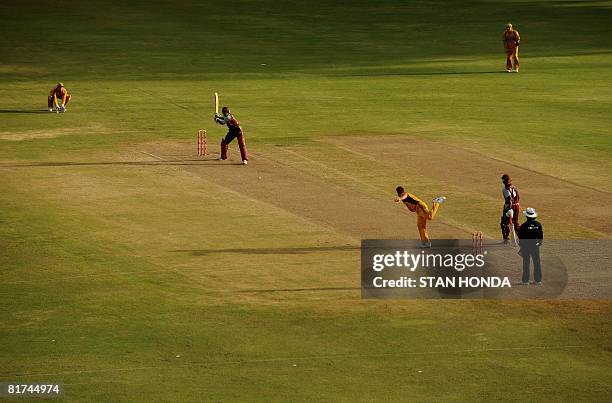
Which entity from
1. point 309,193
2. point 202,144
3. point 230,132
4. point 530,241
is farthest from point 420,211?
point 202,144

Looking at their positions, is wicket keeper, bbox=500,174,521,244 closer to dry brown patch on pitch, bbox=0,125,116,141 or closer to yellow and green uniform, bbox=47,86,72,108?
dry brown patch on pitch, bbox=0,125,116,141

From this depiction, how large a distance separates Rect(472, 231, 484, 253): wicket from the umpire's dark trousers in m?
2.28

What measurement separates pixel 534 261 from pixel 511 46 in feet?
107

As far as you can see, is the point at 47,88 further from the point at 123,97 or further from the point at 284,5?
the point at 284,5

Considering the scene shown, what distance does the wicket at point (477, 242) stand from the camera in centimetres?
3114

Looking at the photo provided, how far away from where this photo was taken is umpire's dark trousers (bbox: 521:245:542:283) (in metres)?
28.2

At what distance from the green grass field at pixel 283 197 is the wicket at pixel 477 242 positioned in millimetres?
1019

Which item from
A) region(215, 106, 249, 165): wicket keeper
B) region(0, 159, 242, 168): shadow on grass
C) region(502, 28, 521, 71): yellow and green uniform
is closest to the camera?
region(215, 106, 249, 165): wicket keeper

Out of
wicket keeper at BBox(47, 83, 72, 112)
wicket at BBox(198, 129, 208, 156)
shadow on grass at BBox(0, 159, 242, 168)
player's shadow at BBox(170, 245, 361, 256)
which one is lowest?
player's shadow at BBox(170, 245, 361, 256)

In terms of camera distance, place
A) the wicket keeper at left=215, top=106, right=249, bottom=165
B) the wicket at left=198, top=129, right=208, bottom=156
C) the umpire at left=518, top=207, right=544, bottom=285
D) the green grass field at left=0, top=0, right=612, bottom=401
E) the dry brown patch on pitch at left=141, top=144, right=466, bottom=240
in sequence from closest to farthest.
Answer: the green grass field at left=0, top=0, right=612, bottom=401, the umpire at left=518, top=207, right=544, bottom=285, the dry brown patch on pitch at left=141, top=144, right=466, bottom=240, the wicket keeper at left=215, top=106, right=249, bottom=165, the wicket at left=198, top=129, right=208, bottom=156

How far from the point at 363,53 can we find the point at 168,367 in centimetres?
4405

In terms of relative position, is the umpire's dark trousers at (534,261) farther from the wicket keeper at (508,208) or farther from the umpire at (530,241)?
the wicket keeper at (508,208)

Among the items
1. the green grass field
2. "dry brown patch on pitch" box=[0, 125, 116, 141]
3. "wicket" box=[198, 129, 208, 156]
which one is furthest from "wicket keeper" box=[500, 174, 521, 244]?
"dry brown patch on pitch" box=[0, 125, 116, 141]

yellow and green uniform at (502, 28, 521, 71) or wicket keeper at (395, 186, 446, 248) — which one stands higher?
yellow and green uniform at (502, 28, 521, 71)
